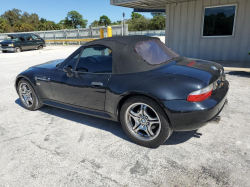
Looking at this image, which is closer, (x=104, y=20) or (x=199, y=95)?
(x=199, y=95)

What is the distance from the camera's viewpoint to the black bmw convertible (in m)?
2.39

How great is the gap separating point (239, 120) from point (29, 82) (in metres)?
4.20

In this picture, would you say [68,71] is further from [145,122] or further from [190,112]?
[190,112]

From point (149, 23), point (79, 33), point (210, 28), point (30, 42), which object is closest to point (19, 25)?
point (149, 23)

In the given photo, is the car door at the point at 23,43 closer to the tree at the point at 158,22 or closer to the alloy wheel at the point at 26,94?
the alloy wheel at the point at 26,94

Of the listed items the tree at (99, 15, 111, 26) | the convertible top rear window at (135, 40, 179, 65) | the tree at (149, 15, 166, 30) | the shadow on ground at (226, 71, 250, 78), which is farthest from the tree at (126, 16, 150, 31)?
the convertible top rear window at (135, 40, 179, 65)

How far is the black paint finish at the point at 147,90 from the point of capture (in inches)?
93.3

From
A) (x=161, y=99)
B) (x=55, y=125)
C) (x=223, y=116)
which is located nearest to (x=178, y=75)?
(x=161, y=99)

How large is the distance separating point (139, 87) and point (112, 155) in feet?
3.29

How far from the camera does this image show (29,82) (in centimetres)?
410

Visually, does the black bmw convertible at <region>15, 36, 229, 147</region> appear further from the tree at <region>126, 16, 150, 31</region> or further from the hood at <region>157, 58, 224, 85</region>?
the tree at <region>126, 16, 150, 31</region>

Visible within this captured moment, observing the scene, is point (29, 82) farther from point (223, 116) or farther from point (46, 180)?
point (223, 116)

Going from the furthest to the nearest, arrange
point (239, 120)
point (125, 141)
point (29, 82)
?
point (29, 82) → point (239, 120) → point (125, 141)

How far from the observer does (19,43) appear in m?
18.8
